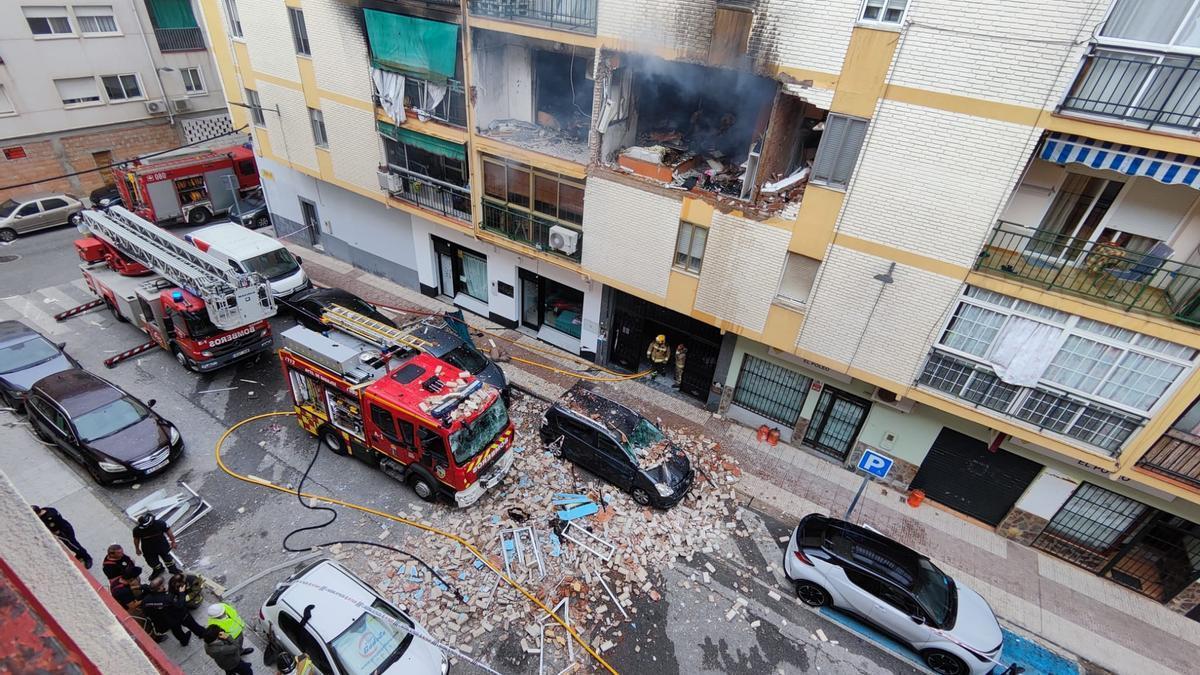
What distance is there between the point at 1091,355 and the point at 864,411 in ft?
15.4

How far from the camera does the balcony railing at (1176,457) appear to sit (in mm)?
9761

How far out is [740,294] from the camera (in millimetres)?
13000

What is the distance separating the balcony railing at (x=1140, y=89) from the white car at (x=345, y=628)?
538 inches

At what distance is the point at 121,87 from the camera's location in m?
25.7

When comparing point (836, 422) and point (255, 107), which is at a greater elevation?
point (255, 107)

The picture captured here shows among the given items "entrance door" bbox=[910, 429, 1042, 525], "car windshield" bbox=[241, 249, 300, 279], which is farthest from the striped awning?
"car windshield" bbox=[241, 249, 300, 279]

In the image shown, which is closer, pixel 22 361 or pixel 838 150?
pixel 838 150

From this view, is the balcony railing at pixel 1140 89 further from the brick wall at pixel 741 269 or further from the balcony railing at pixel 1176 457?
the balcony railing at pixel 1176 457

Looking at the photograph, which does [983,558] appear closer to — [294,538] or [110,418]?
[294,538]

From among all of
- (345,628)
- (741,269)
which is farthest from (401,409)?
(741,269)

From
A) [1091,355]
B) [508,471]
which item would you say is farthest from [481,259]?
[1091,355]

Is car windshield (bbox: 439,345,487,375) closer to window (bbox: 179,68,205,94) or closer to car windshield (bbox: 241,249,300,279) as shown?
car windshield (bbox: 241,249,300,279)

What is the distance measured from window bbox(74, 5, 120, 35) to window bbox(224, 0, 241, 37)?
36.5 feet

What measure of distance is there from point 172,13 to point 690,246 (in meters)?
30.4
